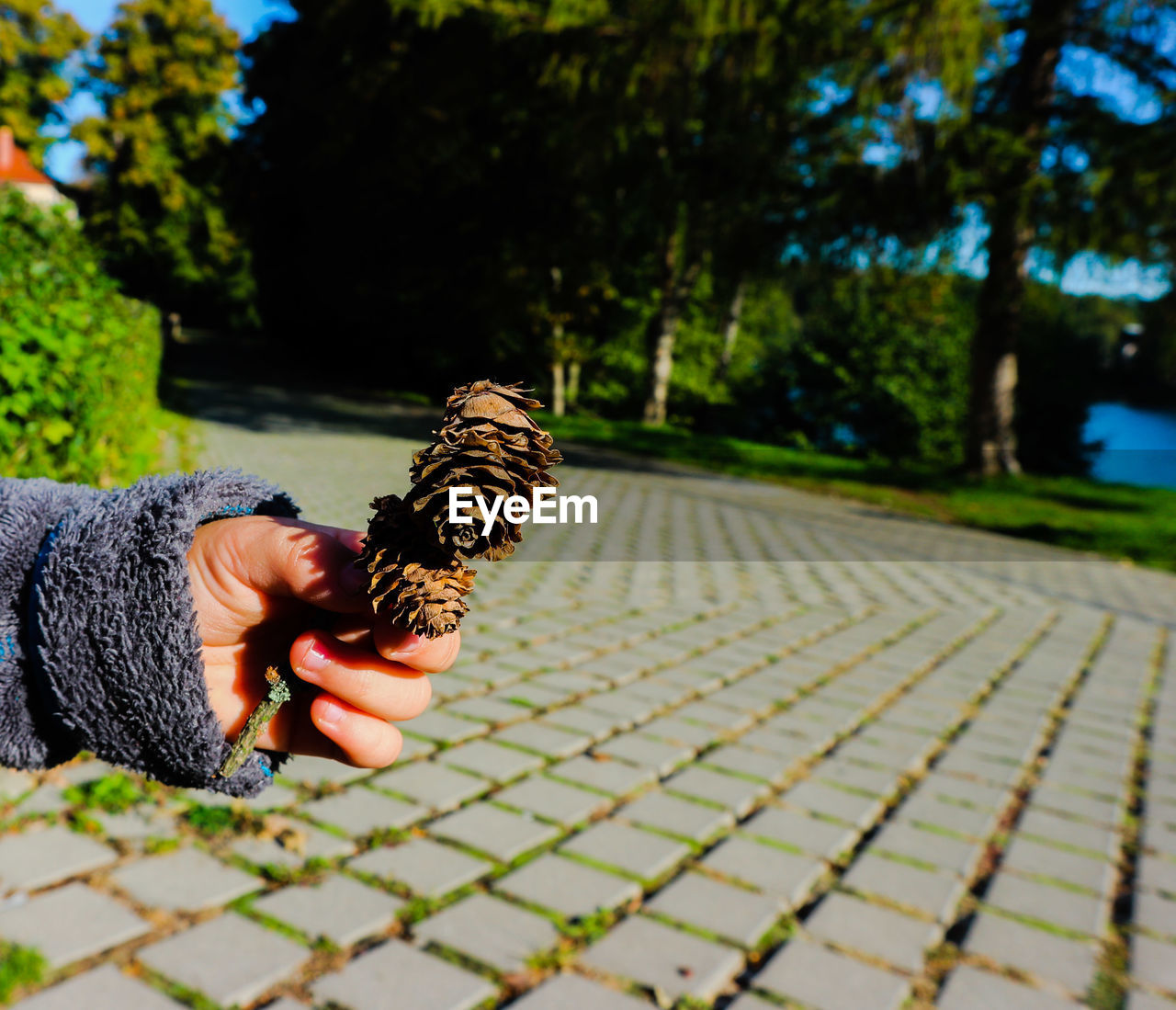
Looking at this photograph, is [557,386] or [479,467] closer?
[479,467]

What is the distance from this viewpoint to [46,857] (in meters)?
2.95

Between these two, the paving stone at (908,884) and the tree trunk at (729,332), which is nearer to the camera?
the paving stone at (908,884)

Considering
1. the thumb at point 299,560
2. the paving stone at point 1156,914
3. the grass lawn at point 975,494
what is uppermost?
the thumb at point 299,560

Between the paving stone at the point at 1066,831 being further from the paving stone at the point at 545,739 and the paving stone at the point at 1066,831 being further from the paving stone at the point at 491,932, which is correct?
the paving stone at the point at 491,932

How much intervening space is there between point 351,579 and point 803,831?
3.20 metres

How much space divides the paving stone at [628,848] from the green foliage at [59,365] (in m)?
2.32

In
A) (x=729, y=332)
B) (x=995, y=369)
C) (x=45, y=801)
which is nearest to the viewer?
(x=45, y=801)

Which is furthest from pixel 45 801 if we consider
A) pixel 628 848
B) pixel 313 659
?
pixel 313 659

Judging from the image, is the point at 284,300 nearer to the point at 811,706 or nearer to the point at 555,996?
the point at 811,706

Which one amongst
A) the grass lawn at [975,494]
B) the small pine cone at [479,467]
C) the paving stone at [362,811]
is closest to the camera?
the small pine cone at [479,467]

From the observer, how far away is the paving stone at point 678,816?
142 inches

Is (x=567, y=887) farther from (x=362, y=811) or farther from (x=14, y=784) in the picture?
(x=14, y=784)

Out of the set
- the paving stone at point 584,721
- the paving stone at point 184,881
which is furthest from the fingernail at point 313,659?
the paving stone at point 584,721

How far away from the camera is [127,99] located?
33.8 meters
